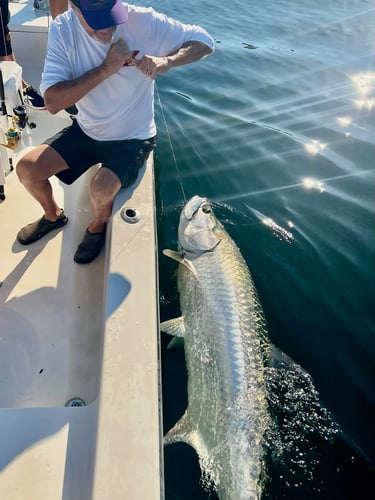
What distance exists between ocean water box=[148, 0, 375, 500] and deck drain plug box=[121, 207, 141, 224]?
0.75 metres

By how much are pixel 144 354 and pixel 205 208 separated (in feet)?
5.49

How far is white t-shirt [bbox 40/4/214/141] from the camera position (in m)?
2.69

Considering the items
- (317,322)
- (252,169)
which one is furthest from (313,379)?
(252,169)

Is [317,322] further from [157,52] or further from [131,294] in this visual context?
[157,52]

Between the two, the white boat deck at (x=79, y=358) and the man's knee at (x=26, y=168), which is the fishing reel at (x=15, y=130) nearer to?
the man's knee at (x=26, y=168)

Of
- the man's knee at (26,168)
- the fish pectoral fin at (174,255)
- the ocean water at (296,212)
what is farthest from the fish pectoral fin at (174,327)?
the man's knee at (26,168)

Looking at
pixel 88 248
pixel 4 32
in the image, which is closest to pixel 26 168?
pixel 88 248

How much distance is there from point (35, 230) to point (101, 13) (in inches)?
57.5

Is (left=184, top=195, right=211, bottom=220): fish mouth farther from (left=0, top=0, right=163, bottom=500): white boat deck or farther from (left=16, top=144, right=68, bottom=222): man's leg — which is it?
(left=16, top=144, right=68, bottom=222): man's leg

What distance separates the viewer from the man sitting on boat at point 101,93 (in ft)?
8.54

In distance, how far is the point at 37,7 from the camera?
5.41 metres

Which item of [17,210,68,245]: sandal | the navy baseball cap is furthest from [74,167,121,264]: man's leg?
the navy baseball cap

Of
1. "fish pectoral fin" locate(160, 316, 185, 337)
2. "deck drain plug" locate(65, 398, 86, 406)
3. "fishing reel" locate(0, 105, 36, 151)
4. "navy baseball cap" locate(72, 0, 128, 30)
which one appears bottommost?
"fish pectoral fin" locate(160, 316, 185, 337)

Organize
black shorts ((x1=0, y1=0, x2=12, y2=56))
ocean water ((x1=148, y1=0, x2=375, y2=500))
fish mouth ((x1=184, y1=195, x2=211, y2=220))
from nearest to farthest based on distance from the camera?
ocean water ((x1=148, y1=0, x2=375, y2=500)) → fish mouth ((x1=184, y1=195, x2=211, y2=220)) → black shorts ((x1=0, y1=0, x2=12, y2=56))
